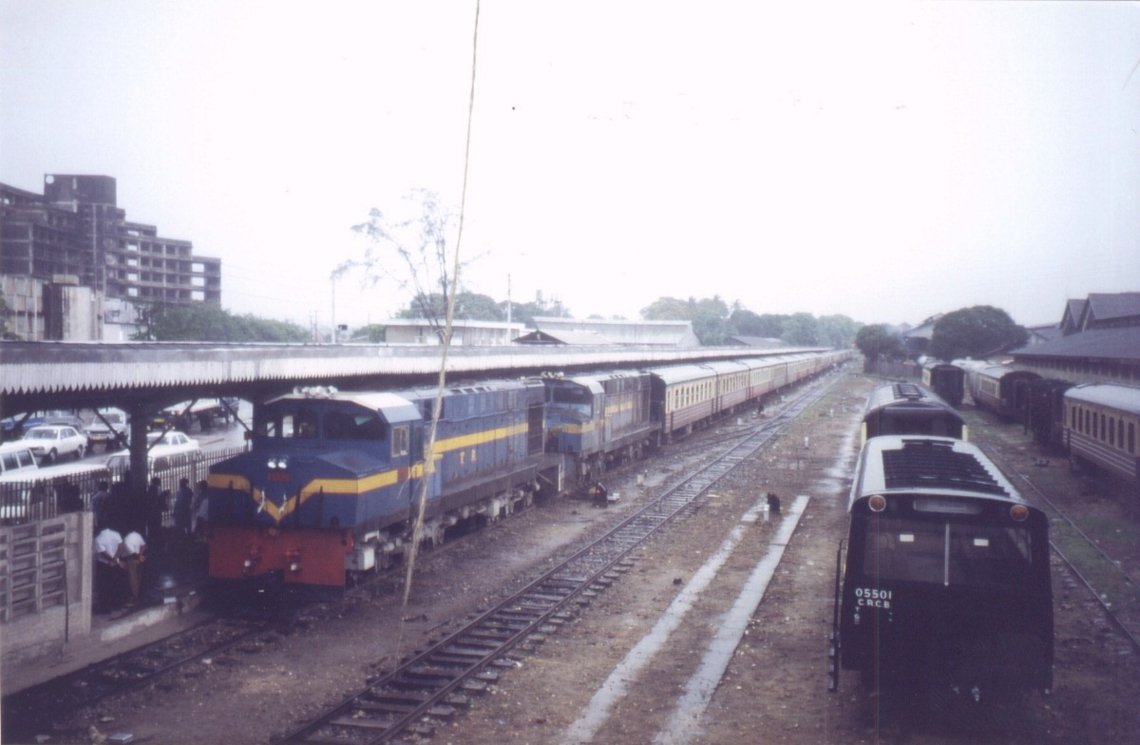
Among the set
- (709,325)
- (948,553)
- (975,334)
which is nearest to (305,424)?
(948,553)

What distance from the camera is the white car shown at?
2981cm

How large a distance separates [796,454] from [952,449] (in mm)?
21422

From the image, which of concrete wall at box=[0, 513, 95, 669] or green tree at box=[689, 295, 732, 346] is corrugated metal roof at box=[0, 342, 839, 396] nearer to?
concrete wall at box=[0, 513, 95, 669]

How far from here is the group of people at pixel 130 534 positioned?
41.1 feet

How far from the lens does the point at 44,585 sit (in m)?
10.2

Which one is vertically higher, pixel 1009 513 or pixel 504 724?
pixel 1009 513

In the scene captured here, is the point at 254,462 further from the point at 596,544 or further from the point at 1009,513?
the point at 1009,513

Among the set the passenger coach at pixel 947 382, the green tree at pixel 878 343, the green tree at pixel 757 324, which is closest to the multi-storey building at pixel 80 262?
the passenger coach at pixel 947 382

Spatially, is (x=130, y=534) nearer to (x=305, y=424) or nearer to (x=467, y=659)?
(x=305, y=424)

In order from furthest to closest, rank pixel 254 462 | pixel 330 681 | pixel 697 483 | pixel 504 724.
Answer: pixel 697 483 → pixel 254 462 → pixel 330 681 → pixel 504 724

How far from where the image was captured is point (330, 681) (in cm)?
1007

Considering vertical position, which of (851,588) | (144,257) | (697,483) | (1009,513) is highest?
(144,257)

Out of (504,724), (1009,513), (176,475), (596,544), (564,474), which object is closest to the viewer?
(1009,513)

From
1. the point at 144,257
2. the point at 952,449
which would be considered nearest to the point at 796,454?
the point at 952,449
